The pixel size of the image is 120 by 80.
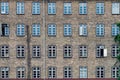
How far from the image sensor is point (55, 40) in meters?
72.6

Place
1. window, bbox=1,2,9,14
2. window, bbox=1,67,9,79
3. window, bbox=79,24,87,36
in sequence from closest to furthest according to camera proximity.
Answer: window, bbox=1,67,9,79 → window, bbox=1,2,9,14 → window, bbox=79,24,87,36

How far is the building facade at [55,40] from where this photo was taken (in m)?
72.4

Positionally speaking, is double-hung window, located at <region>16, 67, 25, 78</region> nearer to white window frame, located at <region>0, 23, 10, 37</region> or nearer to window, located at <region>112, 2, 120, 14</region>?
white window frame, located at <region>0, 23, 10, 37</region>

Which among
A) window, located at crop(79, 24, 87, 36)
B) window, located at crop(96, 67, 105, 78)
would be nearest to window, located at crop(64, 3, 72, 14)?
window, located at crop(79, 24, 87, 36)

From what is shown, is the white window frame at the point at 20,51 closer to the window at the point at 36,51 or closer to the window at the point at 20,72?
the window at the point at 36,51


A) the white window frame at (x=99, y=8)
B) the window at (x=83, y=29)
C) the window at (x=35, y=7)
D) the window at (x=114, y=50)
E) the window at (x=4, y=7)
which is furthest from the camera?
the window at (x=114, y=50)

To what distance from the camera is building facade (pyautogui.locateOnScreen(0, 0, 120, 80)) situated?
238 ft

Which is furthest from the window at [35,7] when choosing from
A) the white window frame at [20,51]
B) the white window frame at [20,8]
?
the white window frame at [20,51]

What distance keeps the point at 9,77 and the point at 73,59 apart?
7.53 meters

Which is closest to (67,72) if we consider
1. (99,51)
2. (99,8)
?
(99,51)

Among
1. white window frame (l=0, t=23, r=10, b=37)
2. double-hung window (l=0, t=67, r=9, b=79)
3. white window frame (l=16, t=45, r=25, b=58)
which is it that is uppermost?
white window frame (l=0, t=23, r=10, b=37)

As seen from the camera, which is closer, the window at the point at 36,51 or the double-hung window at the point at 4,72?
the double-hung window at the point at 4,72

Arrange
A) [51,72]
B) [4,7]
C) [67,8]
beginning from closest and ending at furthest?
[51,72] → [4,7] → [67,8]

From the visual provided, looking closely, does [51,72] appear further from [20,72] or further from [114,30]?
[114,30]
